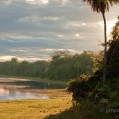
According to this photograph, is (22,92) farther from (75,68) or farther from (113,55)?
(75,68)

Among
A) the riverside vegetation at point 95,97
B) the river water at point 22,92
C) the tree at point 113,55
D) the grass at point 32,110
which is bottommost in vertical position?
the river water at point 22,92

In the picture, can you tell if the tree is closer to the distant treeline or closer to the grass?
the grass

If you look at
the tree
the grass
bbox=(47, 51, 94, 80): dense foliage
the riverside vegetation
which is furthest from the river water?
bbox=(47, 51, 94, 80): dense foliage

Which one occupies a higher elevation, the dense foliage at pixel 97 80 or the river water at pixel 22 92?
the dense foliage at pixel 97 80

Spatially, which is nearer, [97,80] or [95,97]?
[95,97]

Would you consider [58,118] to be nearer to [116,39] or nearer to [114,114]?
[114,114]

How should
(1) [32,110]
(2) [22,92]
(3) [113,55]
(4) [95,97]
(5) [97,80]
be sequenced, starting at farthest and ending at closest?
1. (2) [22,92]
2. (1) [32,110]
3. (5) [97,80]
4. (3) [113,55]
5. (4) [95,97]

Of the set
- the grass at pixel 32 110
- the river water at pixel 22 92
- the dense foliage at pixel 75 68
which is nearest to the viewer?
the grass at pixel 32 110

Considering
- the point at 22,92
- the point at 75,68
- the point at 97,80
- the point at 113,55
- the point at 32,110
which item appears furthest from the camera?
the point at 75,68

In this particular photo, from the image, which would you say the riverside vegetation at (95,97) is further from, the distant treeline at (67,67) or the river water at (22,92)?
the distant treeline at (67,67)

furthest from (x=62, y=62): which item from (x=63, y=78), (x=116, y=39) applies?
(x=116, y=39)

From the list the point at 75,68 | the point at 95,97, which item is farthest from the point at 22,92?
the point at 75,68

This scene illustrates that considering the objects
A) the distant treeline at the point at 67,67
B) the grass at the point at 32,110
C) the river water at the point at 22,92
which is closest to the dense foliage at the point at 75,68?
the distant treeline at the point at 67,67

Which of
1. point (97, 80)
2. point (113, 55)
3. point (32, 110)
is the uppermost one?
point (113, 55)
